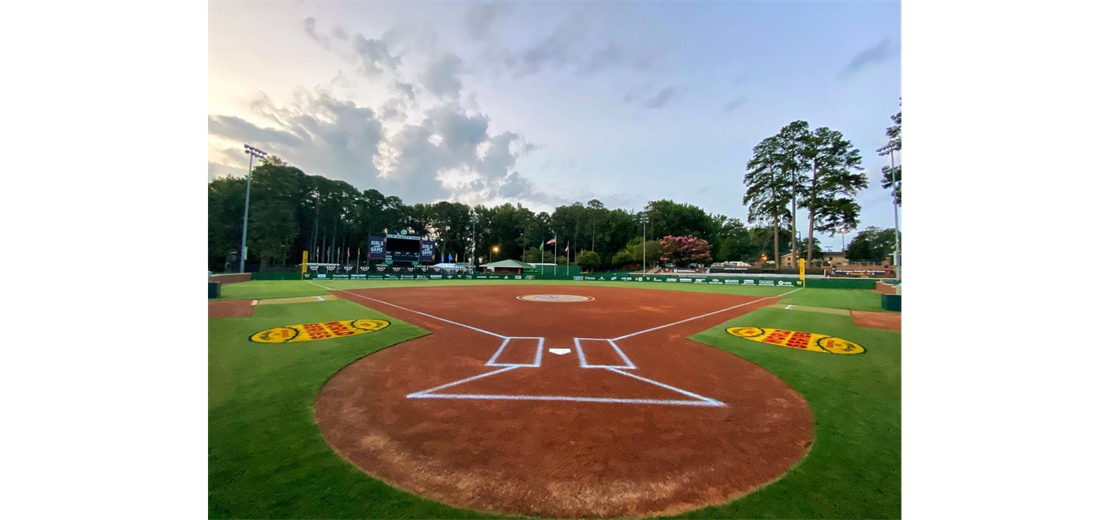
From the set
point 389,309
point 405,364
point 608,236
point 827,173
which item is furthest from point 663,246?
point 405,364

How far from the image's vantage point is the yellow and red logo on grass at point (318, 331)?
9446 millimetres

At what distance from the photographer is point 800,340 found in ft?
33.0

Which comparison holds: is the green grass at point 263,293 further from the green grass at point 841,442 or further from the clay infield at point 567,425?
the green grass at point 841,442

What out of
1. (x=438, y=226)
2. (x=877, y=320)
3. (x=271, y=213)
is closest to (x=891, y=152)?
(x=877, y=320)

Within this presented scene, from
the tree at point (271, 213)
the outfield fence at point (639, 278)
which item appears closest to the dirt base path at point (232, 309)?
the outfield fence at point (639, 278)

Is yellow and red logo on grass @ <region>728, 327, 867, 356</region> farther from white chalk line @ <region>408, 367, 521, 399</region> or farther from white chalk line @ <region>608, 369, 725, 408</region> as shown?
white chalk line @ <region>408, 367, 521, 399</region>

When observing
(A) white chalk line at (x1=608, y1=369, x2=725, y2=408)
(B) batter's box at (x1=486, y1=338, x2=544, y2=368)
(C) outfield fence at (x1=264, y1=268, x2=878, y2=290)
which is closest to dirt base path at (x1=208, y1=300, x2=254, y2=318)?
(B) batter's box at (x1=486, y1=338, x2=544, y2=368)

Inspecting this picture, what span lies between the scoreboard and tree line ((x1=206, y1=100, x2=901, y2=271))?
14756 mm

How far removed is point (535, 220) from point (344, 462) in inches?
2913

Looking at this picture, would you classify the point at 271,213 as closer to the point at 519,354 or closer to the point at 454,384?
the point at 519,354

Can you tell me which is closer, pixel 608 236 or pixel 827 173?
pixel 827 173
